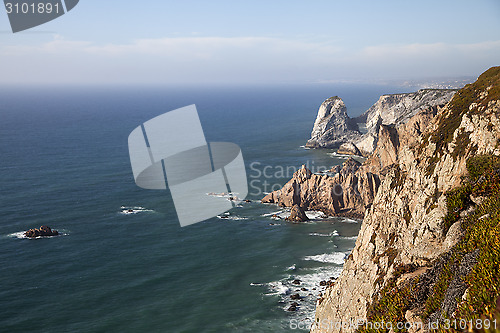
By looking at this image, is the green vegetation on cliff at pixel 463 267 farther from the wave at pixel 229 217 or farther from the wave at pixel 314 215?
the wave at pixel 229 217

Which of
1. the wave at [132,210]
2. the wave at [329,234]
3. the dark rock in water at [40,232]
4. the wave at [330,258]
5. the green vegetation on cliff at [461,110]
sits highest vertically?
the green vegetation on cliff at [461,110]

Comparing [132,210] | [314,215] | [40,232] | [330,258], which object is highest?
[40,232]

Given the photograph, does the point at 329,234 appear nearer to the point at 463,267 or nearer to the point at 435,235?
the point at 435,235

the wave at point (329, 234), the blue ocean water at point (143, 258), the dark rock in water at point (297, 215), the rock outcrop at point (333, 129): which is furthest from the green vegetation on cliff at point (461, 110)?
the rock outcrop at point (333, 129)

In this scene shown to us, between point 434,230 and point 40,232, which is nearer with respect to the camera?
point 434,230

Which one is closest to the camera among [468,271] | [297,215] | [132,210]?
[468,271]

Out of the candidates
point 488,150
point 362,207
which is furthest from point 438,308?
point 362,207

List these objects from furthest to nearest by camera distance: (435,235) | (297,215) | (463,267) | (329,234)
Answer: (297,215) → (329,234) → (435,235) → (463,267)

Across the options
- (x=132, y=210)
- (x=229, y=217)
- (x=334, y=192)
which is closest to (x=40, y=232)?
(x=132, y=210)
